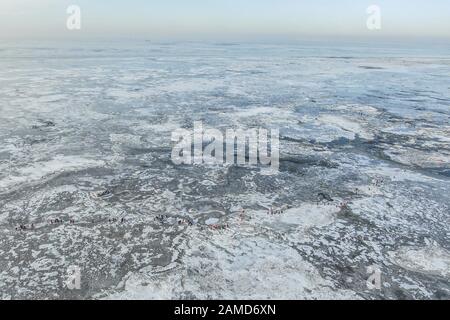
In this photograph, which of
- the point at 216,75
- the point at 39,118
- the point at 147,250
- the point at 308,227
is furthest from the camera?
the point at 216,75

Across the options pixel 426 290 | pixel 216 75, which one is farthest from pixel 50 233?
pixel 216 75

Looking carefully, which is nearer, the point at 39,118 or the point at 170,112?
the point at 39,118

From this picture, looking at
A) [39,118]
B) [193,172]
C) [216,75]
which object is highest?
[216,75]

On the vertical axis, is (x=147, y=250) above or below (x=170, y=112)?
below

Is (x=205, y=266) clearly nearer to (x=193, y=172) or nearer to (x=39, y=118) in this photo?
(x=193, y=172)

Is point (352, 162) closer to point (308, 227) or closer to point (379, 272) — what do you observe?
point (308, 227)

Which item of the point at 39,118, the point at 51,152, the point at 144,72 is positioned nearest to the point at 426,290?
the point at 51,152

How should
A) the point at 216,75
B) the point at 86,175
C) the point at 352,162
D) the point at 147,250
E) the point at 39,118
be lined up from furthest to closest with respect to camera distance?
the point at 216,75 < the point at 39,118 < the point at 352,162 < the point at 86,175 < the point at 147,250
